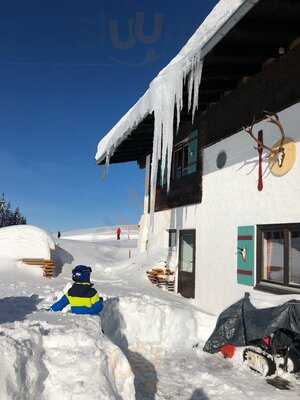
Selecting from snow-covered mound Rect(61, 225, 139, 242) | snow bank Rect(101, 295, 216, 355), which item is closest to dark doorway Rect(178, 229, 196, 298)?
snow bank Rect(101, 295, 216, 355)

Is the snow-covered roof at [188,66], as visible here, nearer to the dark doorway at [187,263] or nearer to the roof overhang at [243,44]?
the roof overhang at [243,44]

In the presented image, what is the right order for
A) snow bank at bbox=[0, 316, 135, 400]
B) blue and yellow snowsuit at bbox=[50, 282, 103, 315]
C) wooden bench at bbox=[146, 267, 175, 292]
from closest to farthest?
1. snow bank at bbox=[0, 316, 135, 400]
2. blue and yellow snowsuit at bbox=[50, 282, 103, 315]
3. wooden bench at bbox=[146, 267, 175, 292]


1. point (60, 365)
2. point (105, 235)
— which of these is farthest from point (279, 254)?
point (105, 235)

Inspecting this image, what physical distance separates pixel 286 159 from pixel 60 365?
5.47 m

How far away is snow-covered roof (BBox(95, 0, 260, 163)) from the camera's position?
268 inches

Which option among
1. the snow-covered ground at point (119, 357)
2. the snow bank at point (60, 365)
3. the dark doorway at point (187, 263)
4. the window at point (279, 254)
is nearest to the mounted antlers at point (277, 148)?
the window at point (279, 254)

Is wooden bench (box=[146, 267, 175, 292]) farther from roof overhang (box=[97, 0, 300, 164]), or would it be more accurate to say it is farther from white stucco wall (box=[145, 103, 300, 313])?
roof overhang (box=[97, 0, 300, 164])

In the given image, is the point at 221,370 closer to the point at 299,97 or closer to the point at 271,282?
the point at 271,282


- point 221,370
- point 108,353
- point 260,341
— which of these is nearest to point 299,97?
point 260,341

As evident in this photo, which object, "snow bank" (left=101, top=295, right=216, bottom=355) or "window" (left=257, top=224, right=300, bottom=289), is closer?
"snow bank" (left=101, top=295, right=216, bottom=355)

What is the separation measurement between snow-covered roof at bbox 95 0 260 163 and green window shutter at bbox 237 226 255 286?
2.50 metres

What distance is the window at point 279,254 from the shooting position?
7.45 meters

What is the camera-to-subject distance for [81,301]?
19.0ft

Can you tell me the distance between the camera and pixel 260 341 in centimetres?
620
